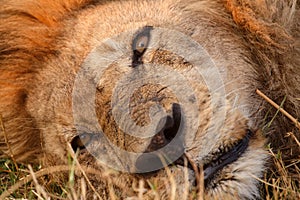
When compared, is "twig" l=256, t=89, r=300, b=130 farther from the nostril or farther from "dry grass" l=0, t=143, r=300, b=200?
the nostril

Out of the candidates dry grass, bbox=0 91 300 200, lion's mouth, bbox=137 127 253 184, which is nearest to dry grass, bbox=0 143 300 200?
dry grass, bbox=0 91 300 200

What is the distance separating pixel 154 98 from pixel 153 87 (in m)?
0.10

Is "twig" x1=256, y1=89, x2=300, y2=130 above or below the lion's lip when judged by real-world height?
above

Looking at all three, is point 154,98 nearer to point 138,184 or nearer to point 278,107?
point 138,184

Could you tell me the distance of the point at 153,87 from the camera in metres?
2.84

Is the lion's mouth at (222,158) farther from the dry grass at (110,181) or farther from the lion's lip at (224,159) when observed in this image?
the dry grass at (110,181)

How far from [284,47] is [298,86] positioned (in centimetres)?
19

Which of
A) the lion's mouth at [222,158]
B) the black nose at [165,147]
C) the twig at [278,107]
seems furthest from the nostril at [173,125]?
the twig at [278,107]

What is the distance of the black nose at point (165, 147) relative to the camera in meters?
2.59

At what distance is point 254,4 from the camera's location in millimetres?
3143

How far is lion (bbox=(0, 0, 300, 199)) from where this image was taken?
2.69 m

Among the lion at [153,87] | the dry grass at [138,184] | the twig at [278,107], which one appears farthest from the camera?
the twig at [278,107]

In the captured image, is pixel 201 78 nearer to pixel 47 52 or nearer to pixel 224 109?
pixel 224 109

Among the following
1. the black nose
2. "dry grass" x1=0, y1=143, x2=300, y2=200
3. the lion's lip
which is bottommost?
"dry grass" x1=0, y1=143, x2=300, y2=200
